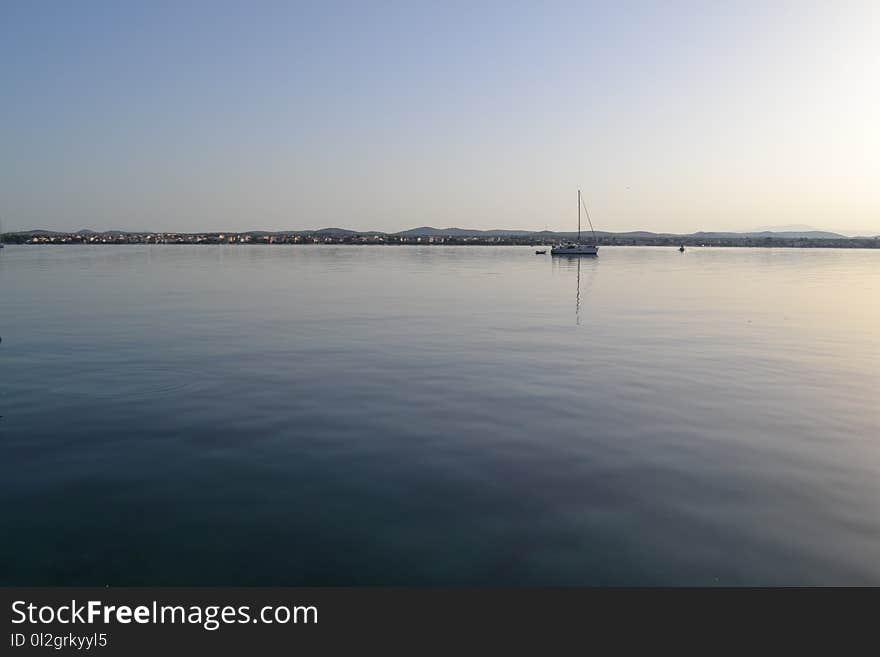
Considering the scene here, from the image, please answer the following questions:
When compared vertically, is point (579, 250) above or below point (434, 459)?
above

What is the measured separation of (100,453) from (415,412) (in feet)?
23.5

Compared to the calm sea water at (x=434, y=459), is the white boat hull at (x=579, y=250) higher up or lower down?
higher up

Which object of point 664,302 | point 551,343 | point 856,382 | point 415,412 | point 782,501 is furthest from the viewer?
point 664,302

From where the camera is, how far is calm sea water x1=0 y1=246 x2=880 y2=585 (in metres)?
9.05

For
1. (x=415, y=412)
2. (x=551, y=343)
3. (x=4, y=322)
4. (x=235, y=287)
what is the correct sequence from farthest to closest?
(x=235, y=287) → (x=4, y=322) → (x=551, y=343) → (x=415, y=412)

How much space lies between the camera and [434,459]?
1297 cm

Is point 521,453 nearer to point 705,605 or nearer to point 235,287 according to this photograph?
point 705,605

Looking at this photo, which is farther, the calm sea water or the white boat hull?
the white boat hull

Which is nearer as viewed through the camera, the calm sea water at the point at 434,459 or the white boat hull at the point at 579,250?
the calm sea water at the point at 434,459

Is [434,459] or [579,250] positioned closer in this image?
[434,459]

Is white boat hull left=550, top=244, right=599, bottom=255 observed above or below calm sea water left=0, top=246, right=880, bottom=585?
above

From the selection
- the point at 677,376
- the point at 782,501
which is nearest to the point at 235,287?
the point at 677,376

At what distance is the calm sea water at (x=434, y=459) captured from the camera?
905 cm

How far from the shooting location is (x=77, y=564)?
8.80 m
